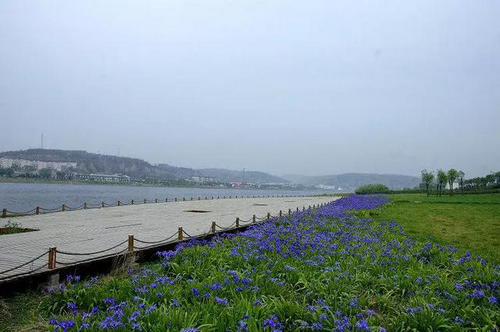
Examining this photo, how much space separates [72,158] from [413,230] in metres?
195

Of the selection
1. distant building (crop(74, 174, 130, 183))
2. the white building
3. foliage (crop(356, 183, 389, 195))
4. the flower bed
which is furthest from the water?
the white building

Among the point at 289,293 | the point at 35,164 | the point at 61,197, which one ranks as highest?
the point at 35,164

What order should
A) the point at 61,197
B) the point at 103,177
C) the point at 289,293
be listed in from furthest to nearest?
the point at 103,177 < the point at 61,197 < the point at 289,293

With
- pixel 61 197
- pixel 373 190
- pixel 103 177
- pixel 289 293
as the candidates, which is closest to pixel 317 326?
pixel 289 293

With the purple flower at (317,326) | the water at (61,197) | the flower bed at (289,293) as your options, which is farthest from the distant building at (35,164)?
the purple flower at (317,326)

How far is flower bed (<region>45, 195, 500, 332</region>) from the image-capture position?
4.98 metres

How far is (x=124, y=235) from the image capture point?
14516 mm

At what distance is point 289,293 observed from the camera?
671 cm

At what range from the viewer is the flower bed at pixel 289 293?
4.98m

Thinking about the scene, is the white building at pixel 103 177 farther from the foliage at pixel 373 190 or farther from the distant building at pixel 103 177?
the foliage at pixel 373 190

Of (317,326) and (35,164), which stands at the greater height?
(35,164)

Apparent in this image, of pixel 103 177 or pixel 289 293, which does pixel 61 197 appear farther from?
pixel 103 177

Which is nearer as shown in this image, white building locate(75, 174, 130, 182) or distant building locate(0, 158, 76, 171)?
white building locate(75, 174, 130, 182)

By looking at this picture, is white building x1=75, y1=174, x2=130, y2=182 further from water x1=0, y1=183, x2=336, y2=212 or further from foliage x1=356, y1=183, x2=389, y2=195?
foliage x1=356, y1=183, x2=389, y2=195
